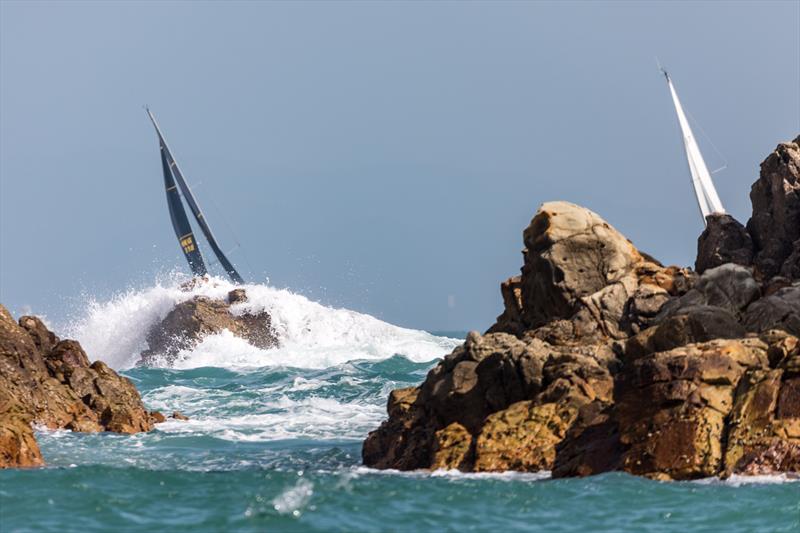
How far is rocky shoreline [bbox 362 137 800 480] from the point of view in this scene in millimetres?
20641

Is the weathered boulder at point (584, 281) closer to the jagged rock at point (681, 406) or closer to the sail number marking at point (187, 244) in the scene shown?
the jagged rock at point (681, 406)

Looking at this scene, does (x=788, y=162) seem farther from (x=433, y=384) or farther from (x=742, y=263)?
(x=433, y=384)

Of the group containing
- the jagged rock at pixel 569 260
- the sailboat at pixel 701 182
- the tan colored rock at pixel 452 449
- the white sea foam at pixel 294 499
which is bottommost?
the white sea foam at pixel 294 499

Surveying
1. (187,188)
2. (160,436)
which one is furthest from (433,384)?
(187,188)

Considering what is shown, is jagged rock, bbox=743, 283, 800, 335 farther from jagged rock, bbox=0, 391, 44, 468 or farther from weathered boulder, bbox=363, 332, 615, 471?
jagged rock, bbox=0, 391, 44, 468

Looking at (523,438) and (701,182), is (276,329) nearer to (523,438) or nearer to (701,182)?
(701,182)

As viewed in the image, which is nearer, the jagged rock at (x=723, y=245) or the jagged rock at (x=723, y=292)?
the jagged rock at (x=723, y=292)

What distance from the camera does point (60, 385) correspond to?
103 feet

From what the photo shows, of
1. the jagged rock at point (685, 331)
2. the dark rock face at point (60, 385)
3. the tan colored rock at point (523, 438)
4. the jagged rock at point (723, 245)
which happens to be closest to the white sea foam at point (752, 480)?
the tan colored rock at point (523, 438)

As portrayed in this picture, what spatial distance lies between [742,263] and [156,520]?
16.6 meters

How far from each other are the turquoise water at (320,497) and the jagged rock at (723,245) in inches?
378

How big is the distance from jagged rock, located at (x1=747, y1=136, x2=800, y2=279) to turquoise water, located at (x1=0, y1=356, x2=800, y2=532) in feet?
33.8

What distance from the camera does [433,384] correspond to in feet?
84.0

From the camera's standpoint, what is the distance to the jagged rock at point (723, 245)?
30203 millimetres
